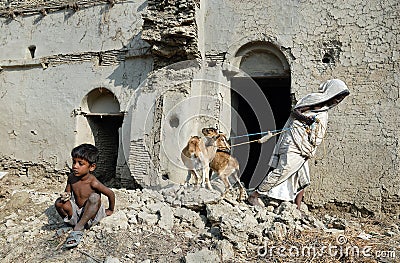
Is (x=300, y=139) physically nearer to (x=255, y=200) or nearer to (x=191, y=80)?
(x=255, y=200)

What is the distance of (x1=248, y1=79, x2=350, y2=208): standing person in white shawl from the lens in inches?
225

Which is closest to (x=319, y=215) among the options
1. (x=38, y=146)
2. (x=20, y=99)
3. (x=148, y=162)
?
(x=148, y=162)

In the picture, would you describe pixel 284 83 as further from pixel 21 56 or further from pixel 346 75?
pixel 21 56

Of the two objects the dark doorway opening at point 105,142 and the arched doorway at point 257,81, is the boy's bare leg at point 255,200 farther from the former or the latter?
the dark doorway opening at point 105,142

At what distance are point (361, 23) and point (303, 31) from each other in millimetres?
956

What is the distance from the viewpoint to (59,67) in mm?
9086

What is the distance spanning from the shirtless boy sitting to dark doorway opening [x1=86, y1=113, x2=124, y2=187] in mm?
4200

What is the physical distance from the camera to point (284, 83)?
8.84 metres

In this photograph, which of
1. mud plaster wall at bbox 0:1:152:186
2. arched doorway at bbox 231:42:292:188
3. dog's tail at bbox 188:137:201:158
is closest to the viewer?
dog's tail at bbox 188:137:201:158

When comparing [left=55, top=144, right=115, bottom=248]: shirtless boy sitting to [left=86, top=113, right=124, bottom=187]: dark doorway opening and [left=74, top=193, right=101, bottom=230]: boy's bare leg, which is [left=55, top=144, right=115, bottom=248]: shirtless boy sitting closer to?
[left=74, top=193, right=101, bottom=230]: boy's bare leg

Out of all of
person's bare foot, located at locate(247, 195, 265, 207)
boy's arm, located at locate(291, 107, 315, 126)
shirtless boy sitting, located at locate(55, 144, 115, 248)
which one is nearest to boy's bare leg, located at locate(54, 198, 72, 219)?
shirtless boy sitting, located at locate(55, 144, 115, 248)

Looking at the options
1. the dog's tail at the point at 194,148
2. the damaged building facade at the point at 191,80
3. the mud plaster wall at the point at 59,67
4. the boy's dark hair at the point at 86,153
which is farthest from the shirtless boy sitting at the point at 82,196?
the mud plaster wall at the point at 59,67

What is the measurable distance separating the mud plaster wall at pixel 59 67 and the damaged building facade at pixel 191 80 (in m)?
0.03

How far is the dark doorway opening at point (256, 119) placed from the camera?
311 inches
